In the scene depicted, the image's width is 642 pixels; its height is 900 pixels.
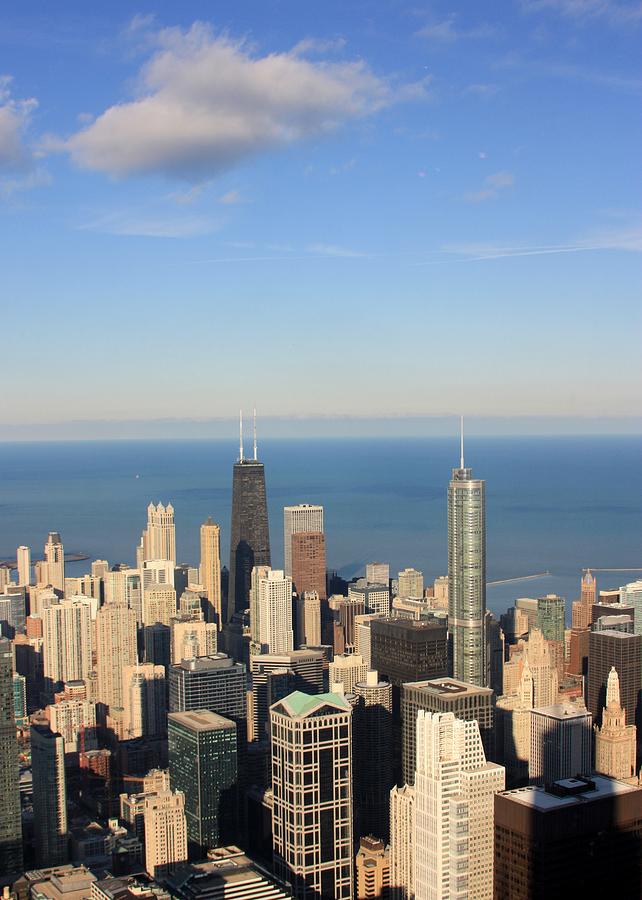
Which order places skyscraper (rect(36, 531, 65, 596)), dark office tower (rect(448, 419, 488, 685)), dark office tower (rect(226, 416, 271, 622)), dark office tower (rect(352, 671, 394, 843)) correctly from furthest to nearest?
skyscraper (rect(36, 531, 65, 596)) < dark office tower (rect(226, 416, 271, 622)) < dark office tower (rect(448, 419, 488, 685)) < dark office tower (rect(352, 671, 394, 843))

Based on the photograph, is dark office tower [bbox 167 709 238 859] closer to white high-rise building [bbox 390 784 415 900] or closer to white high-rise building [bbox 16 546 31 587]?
white high-rise building [bbox 390 784 415 900]

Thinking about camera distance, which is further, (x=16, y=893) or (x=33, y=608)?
(x=33, y=608)

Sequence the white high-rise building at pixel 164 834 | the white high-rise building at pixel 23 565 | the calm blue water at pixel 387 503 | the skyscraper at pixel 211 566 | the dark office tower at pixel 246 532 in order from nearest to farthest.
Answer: the white high-rise building at pixel 164 834
the skyscraper at pixel 211 566
the dark office tower at pixel 246 532
the white high-rise building at pixel 23 565
the calm blue water at pixel 387 503

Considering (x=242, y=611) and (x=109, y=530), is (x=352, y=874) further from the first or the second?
(x=109, y=530)

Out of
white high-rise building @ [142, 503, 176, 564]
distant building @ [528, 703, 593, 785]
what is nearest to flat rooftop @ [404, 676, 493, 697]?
distant building @ [528, 703, 593, 785]

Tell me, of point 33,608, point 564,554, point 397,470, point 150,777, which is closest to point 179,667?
point 150,777

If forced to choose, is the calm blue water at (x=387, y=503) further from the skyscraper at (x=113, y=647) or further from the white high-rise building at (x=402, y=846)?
the white high-rise building at (x=402, y=846)

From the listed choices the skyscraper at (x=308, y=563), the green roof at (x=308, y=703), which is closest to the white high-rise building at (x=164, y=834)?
the green roof at (x=308, y=703)
